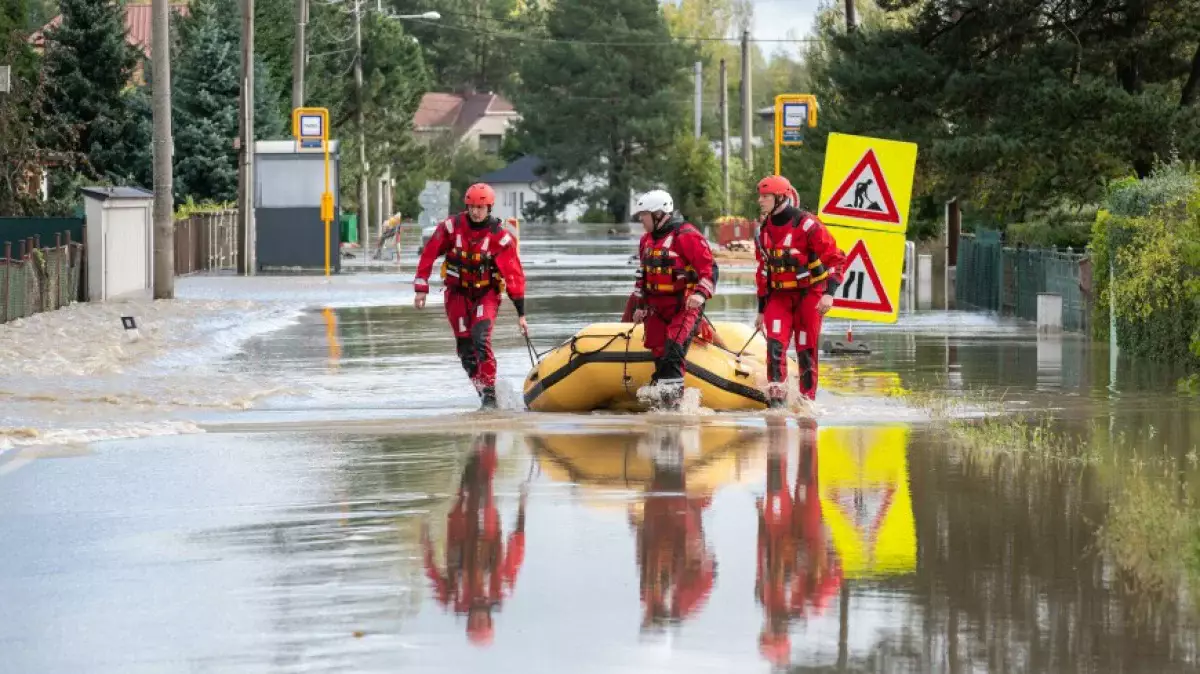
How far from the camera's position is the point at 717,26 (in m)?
156

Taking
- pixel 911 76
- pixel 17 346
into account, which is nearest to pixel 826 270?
pixel 17 346

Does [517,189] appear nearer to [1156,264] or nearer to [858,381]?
[1156,264]

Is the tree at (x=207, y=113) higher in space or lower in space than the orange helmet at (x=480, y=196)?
higher

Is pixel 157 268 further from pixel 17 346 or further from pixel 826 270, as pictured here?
pixel 826 270

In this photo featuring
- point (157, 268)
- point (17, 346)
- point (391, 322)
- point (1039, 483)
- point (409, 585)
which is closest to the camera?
point (409, 585)

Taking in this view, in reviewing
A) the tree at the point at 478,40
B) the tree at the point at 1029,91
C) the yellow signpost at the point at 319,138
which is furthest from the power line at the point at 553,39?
the tree at the point at 1029,91

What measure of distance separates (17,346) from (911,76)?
54.4 ft

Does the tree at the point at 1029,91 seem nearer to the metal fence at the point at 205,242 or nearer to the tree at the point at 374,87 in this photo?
the metal fence at the point at 205,242

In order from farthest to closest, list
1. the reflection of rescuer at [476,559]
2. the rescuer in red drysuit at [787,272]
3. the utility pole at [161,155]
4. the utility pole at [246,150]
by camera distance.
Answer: the utility pole at [246,150]
the utility pole at [161,155]
the rescuer in red drysuit at [787,272]
the reflection of rescuer at [476,559]

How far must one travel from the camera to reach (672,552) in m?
9.34

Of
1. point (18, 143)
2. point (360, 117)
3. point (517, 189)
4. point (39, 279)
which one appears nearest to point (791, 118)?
point (39, 279)

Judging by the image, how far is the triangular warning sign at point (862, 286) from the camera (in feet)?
67.7

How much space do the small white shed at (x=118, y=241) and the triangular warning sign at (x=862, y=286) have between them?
53.8 ft

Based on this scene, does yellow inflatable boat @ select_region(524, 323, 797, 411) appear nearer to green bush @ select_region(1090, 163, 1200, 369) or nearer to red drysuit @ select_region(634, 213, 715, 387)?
red drysuit @ select_region(634, 213, 715, 387)
